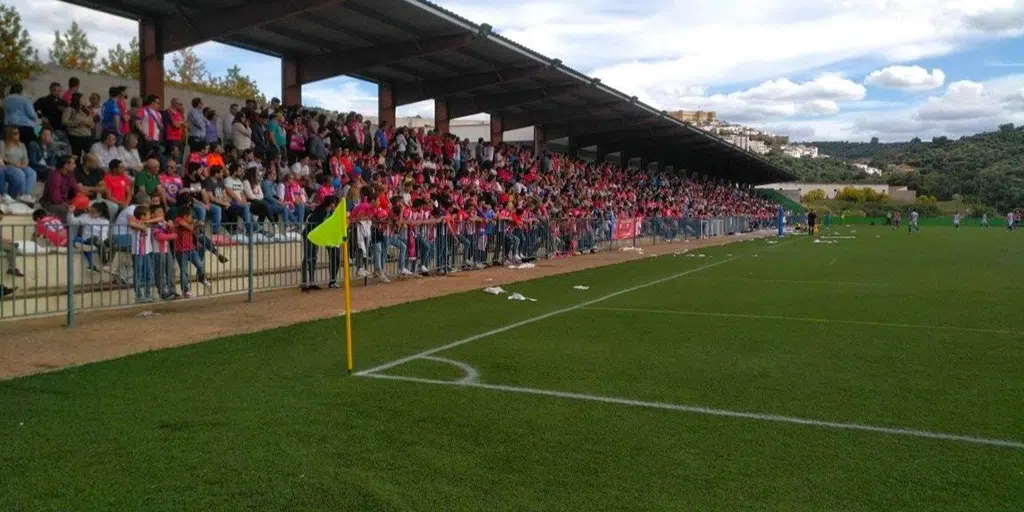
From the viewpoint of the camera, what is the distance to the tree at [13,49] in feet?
100

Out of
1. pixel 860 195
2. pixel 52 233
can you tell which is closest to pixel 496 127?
pixel 52 233

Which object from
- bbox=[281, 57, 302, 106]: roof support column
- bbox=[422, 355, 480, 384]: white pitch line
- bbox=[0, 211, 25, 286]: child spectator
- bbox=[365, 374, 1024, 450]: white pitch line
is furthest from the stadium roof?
bbox=[365, 374, 1024, 450]: white pitch line

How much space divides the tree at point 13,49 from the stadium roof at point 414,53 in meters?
12.6

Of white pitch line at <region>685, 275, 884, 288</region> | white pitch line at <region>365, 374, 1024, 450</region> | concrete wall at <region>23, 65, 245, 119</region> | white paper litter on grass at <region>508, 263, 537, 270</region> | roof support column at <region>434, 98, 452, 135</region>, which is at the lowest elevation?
white pitch line at <region>365, 374, 1024, 450</region>

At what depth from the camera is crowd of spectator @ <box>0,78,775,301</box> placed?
38.9 feet

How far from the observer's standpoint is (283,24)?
21.4 metres

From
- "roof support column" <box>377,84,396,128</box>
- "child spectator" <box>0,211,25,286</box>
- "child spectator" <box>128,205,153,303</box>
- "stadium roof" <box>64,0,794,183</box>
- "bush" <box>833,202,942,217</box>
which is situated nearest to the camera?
"child spectator" <box>0,211,25,286</box>

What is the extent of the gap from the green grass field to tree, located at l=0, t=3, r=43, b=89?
26654 mm

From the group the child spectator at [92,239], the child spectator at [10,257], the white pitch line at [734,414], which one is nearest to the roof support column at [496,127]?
the child spectator at [92,239]

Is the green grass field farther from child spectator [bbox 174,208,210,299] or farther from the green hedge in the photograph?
the green hedge

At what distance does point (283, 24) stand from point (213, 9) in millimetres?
2376

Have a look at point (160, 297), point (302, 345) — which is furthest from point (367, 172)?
point (302, 345)

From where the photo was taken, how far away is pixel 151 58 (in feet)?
63.6

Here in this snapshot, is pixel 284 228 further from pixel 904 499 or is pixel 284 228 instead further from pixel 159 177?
pixel 904 499
